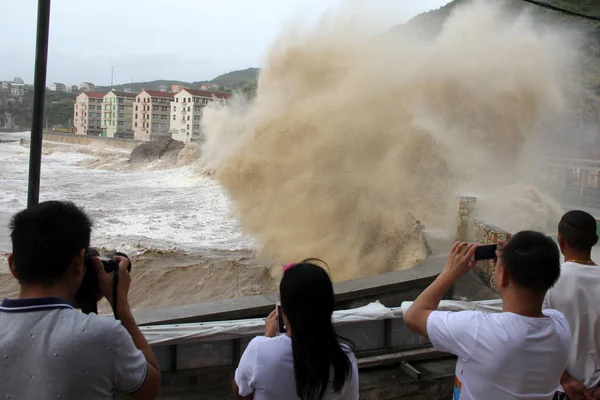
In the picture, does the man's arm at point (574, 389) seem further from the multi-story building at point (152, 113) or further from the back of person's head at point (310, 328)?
the multi-story building at point (152, 113)

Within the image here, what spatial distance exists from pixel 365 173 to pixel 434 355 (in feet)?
26.0

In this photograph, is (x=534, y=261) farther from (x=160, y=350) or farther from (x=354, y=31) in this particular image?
(x=354, y=31)

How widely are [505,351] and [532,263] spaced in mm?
335

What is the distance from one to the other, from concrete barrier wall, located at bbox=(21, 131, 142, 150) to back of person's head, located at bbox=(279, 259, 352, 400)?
61.0 metres

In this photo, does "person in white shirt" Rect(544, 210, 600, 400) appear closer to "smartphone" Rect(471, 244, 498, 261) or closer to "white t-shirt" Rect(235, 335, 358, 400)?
"smartphone" Rect(471, 244, 498, 261)

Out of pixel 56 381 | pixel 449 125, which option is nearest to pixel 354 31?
pixel 449 125

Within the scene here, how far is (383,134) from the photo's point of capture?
474 inches

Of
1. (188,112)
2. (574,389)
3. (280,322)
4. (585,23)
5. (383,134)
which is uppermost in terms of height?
(585,23)

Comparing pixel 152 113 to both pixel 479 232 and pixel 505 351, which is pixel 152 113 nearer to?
pixel 479 232

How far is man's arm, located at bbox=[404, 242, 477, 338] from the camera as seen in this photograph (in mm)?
2023

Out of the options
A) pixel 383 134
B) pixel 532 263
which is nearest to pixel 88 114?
pixel 383 134

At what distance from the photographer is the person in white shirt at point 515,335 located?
1.88m

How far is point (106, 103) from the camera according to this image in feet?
332

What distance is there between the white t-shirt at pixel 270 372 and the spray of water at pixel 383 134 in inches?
257
